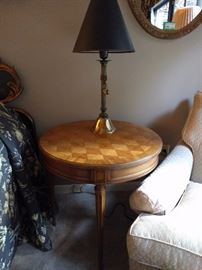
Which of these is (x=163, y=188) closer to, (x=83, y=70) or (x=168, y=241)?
(x=168, y=241)

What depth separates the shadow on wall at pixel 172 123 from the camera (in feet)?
5.87

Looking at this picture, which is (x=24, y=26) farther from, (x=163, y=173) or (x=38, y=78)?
(x=163, y=173)

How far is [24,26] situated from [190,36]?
100 centimetres

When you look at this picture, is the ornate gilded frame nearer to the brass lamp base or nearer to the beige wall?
the beige wall

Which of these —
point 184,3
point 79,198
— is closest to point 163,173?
point 79,198

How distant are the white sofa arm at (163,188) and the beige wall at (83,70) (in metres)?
0.54

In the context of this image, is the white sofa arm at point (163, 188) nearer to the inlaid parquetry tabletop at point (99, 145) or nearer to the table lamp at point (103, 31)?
the inlaid parquetry tabletop at point (99, 145)

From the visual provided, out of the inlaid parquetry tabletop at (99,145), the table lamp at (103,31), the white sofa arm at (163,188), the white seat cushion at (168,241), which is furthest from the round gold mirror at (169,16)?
the white seat cushion at (168,241)

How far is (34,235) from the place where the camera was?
4.84ft

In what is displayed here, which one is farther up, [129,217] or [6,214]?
[6,214]

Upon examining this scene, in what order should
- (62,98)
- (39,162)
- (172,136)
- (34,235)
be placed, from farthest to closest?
(172,136), (62,98), (39,162), (34,235)

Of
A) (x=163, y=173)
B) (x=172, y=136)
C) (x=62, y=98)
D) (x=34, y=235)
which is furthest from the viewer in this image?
(x=172, y=136)

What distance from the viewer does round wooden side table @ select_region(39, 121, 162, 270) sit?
1.15 m

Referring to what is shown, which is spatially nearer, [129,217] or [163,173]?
[163,173]
